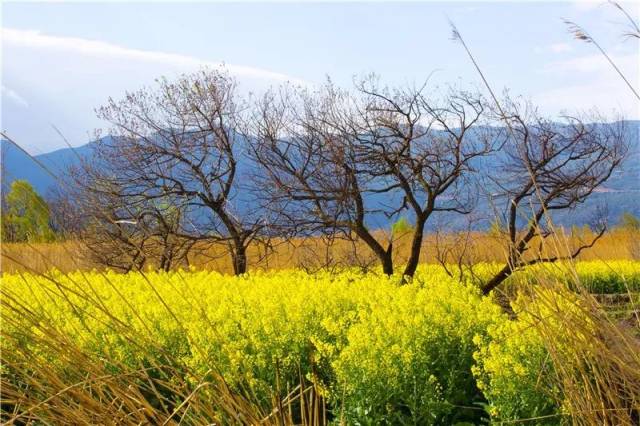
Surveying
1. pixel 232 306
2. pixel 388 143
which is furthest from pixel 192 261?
pixel 232 306

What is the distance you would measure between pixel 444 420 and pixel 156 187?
308 inches

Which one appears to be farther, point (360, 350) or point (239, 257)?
point (239, 257)

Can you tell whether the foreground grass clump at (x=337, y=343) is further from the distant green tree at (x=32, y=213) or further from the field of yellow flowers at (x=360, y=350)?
the distant green tree at (x=32, y=213)

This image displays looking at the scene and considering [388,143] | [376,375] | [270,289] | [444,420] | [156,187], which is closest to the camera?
A: [376,375]

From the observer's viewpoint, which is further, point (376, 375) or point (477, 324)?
point (477, 324)

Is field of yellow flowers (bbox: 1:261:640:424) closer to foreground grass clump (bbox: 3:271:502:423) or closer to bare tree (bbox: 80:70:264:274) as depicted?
foreground grass clump (bbox: 3:271:502:423)

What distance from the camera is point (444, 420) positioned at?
422 cm

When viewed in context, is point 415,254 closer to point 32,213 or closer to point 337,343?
point 337,343

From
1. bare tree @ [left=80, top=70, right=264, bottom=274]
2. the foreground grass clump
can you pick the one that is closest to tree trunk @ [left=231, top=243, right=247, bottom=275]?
bare tree @ [left=80, top=70, right=264, bottom=274]

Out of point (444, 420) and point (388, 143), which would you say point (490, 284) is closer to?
point (388, 143)

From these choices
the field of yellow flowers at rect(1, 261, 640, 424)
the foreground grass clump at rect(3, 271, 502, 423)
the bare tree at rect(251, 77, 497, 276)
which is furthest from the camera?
the bare tree at rect(251, 77, 497, 276)

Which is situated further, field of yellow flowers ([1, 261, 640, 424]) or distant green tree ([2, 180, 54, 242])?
field of yellow flowers ([1, 261, 640, 424])

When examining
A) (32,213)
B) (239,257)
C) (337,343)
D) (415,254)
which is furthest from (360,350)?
(239,257)

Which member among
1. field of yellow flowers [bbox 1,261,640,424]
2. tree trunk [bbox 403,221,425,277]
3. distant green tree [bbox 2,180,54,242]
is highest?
distant green tree [bbox 2,180,54,242]
